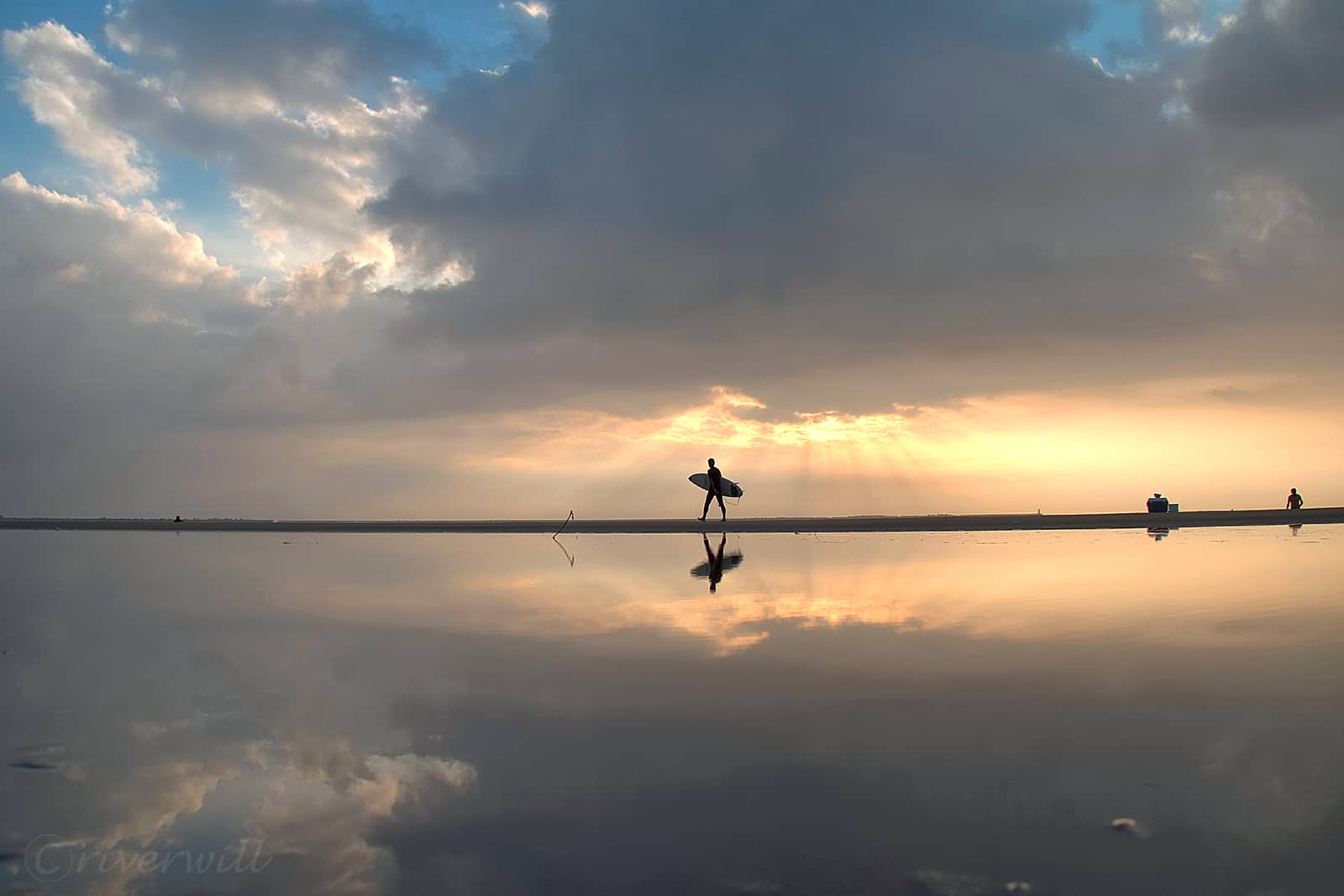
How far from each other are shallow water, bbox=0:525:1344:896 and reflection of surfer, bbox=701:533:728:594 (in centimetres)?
281

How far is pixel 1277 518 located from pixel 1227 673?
36.8m

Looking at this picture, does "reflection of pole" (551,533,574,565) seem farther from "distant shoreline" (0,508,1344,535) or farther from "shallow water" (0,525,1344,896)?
"shallow water" (0,525,1344,896)

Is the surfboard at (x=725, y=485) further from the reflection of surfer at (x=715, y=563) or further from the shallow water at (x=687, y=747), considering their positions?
the shallow water at (x=687, y=747)

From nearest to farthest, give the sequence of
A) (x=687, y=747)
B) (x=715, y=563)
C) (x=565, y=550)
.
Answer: (x=687, y=747), (x=715, y=563), (x=565, y=550)

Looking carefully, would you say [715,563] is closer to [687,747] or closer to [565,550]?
[565,550]

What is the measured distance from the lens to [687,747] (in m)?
5.81

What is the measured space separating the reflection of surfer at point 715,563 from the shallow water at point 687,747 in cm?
281

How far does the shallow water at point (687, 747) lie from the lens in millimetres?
4062

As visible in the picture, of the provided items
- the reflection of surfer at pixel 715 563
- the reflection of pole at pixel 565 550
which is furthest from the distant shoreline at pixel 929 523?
the reflection of surfer at pixel 715 563

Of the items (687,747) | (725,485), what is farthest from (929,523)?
(687,747)

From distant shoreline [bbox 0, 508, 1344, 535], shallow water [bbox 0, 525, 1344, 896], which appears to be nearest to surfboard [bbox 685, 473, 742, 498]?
distant shoreline [bbox 0, 508, 1344, 535]

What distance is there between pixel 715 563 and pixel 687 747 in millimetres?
14303

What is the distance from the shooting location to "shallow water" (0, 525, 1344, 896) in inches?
160

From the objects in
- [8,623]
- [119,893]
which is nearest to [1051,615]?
[119,893]
